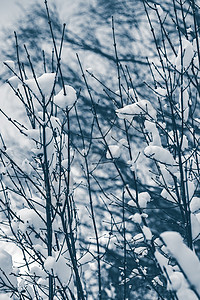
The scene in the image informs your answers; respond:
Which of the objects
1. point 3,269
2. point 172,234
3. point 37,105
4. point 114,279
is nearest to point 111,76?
point 114,279

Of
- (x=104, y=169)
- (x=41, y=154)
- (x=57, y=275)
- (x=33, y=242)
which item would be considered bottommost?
(x=57, y=275)

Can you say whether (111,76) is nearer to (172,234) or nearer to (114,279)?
(114,279)

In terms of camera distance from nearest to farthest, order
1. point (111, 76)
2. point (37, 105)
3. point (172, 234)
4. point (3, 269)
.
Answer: point (172, 234) < point (3, 269) < point (37, 105) < point (111, 76)

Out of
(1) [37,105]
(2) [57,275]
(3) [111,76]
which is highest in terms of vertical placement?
(3) [111,76]

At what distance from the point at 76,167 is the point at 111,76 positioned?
230 cm

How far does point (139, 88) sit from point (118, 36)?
172 centimetres

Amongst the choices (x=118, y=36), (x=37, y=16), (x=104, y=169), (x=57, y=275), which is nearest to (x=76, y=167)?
(x=104, y=169)

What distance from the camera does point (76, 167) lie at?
312 inches

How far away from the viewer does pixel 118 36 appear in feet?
29.2

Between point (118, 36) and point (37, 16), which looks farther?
point (37, 16)

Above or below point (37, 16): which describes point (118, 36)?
below

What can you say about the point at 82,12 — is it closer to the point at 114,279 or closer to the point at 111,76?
the point at 111,76

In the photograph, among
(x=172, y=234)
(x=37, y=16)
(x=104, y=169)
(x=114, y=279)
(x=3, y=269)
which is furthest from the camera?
(x=37, y=16)

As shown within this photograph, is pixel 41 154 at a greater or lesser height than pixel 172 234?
greater
